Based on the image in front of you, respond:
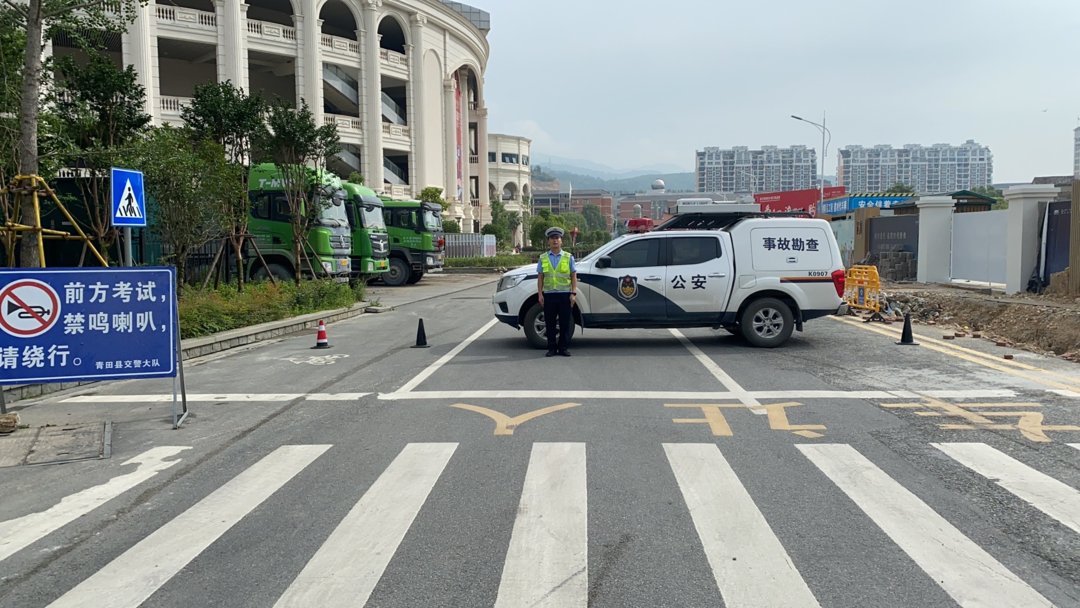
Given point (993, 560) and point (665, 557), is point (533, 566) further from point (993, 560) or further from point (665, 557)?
point (993, 560)

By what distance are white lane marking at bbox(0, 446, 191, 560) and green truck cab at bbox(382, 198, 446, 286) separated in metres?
25.2

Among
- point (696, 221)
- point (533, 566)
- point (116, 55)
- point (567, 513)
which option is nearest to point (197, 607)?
point (533, 566)

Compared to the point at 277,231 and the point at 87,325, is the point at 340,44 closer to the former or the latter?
the point at 277,231

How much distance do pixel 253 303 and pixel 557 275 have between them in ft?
24.8

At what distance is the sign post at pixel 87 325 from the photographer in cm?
717

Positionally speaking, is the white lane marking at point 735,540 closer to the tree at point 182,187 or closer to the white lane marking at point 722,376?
the white lane marking at point 722,376

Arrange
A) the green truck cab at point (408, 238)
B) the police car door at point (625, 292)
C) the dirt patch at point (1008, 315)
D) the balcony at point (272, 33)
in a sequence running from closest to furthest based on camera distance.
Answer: the police car door at point (625, 292) → the dirt patch at point (1008, 315) → the green truck cab at point (408, 238) → the balcony at point (272, 33)

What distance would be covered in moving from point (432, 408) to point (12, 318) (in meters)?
3.85

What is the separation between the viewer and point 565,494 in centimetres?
530

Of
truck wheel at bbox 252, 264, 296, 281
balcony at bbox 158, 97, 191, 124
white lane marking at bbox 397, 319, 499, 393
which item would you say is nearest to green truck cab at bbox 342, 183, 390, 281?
truck wheel at bbox 252, 264, 296, 281

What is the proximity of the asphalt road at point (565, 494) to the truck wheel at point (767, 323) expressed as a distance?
2.35 m

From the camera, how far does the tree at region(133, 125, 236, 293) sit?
14.8m

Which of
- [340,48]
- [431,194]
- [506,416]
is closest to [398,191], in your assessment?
[431,194]

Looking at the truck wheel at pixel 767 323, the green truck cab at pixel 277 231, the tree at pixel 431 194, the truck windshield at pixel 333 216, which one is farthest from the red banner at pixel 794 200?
the truck wheel at pixel 767 323
